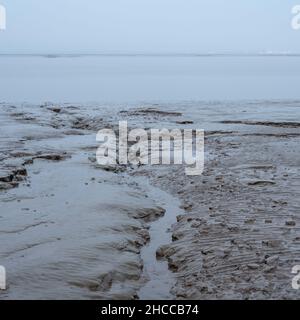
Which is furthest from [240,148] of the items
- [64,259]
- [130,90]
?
[130,90]

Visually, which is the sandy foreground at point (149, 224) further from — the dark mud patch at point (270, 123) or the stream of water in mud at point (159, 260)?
the dark mud patch at point (270, 123)

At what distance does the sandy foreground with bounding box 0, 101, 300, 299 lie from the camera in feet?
16.7

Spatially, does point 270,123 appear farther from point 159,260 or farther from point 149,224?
point 159,260

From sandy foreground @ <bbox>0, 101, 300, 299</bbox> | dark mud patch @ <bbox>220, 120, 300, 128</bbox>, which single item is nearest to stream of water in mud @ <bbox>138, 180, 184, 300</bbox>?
sandy foreground @ <bbox>0, 101, 300, 299</bbox>

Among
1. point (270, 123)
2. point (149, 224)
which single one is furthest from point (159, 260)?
point (270, 123)

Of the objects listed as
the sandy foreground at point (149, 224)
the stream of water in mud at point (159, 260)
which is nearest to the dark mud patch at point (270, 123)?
the sandy foreground at point (149, 224)

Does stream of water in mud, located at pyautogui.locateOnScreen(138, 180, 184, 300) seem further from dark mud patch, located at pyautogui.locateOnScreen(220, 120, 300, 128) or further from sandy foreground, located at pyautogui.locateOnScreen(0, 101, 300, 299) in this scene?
dark mud patch, located at pyautogui.locateOnScreen(220, 120, 300, 128)

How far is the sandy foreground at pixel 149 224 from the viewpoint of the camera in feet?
16.7

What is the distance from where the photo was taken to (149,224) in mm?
7238

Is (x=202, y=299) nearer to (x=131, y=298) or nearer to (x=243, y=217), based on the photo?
(x=131, y=298)

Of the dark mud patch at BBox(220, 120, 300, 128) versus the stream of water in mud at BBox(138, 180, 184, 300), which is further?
the dark mud patch at BBox(220, 120, 300, 128)

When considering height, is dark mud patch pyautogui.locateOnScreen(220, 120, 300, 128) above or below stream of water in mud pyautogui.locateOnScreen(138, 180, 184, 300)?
above

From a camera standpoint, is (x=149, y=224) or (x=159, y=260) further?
(x=149, y=224)
